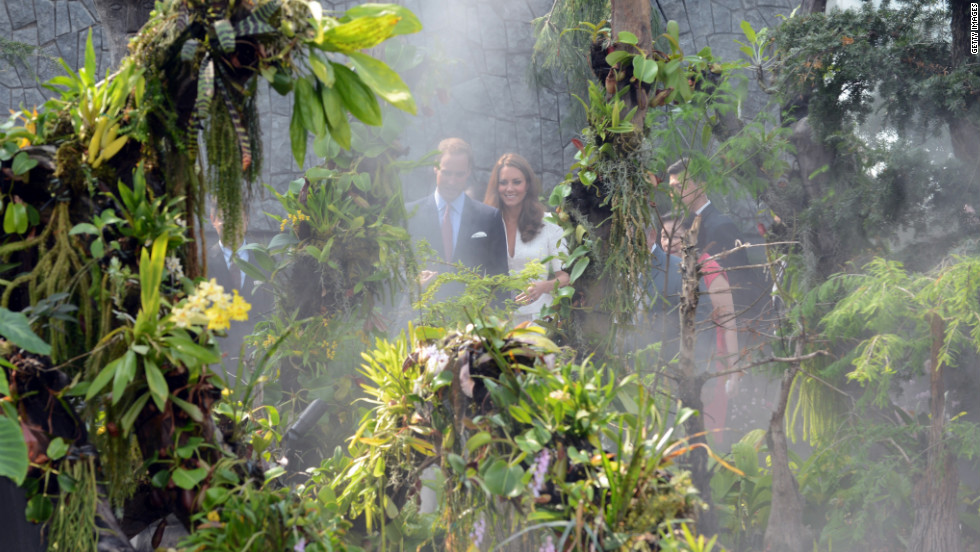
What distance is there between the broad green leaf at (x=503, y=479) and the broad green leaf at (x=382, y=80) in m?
0.72

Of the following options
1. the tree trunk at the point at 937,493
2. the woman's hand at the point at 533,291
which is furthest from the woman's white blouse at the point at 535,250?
the tree trunk at the point at 937,493

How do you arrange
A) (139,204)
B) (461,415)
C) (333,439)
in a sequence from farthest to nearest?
(333,439) → (461,415) → (139,204)

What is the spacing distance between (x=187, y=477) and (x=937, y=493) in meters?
2.54

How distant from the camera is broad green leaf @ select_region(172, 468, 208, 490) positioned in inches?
50.4

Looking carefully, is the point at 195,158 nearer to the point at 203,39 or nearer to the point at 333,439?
the point at 203,39

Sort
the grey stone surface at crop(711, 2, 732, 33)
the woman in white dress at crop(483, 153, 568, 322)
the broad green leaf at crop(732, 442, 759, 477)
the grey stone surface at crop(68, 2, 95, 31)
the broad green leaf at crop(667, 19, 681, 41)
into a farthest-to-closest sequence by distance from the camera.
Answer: the grey stone surface at crop(711, 2, 732, 33) < the grey stone surface at crop(68, 2, 95, 31) < the woman in white dress at crop(483, 153, 568, 322) < the broad green leaf at crop(732, 442, 759, 477) < the broad green leaf at crop(667, 19, 681, 41)

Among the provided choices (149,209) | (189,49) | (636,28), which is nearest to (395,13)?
(189,49)

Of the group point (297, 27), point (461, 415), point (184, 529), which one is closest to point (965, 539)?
point (461, 415)

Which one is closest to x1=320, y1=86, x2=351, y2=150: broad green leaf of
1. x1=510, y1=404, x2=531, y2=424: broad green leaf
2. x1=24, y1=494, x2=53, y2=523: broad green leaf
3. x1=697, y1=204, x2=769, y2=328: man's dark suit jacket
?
x1=510, y1=404, x2=531, y2=424: broad green leaf

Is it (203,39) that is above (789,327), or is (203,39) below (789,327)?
above

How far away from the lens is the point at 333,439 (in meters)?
2.98

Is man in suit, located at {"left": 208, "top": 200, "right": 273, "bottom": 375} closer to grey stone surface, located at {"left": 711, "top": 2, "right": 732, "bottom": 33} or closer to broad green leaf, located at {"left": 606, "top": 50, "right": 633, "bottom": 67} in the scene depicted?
broad green leaf, located at {"left": 606, "top": 50, "right": 633, "bottom": 67}

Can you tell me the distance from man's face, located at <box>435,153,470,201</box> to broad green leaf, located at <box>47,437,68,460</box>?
3.27m

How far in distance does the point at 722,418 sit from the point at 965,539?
1.16 meters
